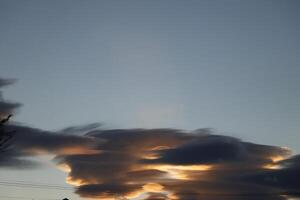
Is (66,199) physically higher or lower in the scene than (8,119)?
lower

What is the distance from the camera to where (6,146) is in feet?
77.1

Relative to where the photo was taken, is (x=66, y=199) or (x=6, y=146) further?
(x=66, y=199)

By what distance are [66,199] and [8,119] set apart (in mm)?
64011

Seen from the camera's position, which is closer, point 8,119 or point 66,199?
point 8,119

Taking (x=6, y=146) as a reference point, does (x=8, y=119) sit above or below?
above

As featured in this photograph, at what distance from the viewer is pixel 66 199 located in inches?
3137

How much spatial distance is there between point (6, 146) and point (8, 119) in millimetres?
2391

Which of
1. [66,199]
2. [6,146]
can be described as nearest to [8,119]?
[6,146]

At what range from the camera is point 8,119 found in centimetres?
2322

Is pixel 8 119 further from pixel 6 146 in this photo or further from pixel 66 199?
pixel 66 199

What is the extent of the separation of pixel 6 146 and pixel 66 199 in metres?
62.7
